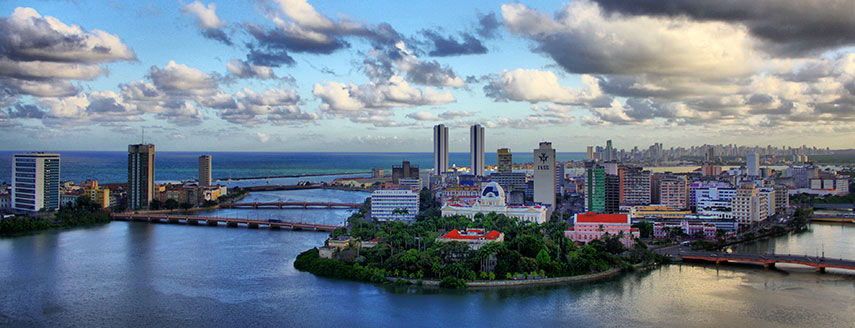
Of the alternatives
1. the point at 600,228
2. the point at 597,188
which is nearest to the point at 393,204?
the point at 600,228

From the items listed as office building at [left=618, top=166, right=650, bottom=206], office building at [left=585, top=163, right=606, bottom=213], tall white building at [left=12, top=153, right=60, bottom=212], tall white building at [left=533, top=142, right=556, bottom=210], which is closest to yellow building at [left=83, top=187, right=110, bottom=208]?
tall white building at [left=12, top=153, right=60, bottom=212]

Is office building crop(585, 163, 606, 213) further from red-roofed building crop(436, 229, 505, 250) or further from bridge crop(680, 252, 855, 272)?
red-roofed building crop(436, 229, 505, 250)

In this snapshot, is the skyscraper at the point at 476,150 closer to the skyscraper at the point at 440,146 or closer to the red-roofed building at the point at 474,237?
the skyscraper at the point at 440,146

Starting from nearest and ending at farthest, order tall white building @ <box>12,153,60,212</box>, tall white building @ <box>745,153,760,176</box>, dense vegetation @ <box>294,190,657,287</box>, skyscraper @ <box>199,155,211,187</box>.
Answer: dense vegetation @ <box>294,190,657,287</box> < tall white building @ <box>12,153,60,212</box> < skyscraper @ <box>199,155,211,187</box> < tall white building @ <box>745,153,760,176</box>

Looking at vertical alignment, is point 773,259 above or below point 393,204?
below

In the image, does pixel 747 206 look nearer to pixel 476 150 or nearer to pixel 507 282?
pixel 507 282

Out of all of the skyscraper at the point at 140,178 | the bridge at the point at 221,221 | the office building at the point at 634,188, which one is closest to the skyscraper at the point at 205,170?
the skyscraper at the point at 140,178
